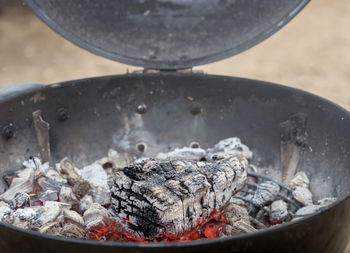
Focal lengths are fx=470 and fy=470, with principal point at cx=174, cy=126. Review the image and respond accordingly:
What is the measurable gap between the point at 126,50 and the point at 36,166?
22.5 inches

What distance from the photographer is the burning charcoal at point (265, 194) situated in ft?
5.07

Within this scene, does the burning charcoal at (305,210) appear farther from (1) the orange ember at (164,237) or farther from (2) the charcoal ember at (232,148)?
(2) the charcoal ember at (232,148)

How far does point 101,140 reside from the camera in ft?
6.17

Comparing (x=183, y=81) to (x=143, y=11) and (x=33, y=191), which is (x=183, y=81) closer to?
(x=143, y=11)

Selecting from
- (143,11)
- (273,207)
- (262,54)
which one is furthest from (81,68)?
(273,207)

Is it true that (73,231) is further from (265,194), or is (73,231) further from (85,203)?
(265,194)

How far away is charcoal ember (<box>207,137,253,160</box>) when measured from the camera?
1783mm

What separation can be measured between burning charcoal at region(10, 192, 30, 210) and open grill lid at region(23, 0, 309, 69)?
0.63 meters

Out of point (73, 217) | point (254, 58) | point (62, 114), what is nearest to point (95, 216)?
point (73, 217)

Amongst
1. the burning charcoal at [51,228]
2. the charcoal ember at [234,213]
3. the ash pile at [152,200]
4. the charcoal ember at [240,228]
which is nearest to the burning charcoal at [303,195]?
the ash pile at [152,200]

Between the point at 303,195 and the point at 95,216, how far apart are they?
706 mm

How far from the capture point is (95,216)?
4.52 feet

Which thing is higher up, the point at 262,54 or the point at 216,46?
the point at 262,54

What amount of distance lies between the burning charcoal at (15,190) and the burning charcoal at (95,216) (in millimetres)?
269
